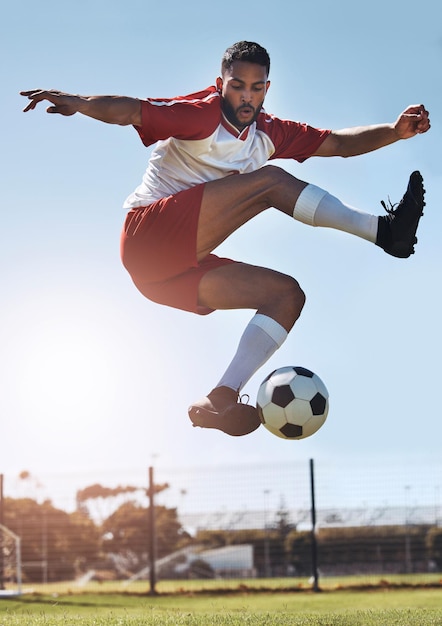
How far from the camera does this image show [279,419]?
500cm

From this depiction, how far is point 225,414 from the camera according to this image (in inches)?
189

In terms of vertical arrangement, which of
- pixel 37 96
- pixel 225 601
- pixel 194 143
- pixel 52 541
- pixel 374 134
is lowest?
pixel 225 601

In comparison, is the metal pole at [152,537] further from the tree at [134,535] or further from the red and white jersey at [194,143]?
the red and white jersey at [194,143]

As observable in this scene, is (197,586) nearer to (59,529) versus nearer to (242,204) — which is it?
(59,529)

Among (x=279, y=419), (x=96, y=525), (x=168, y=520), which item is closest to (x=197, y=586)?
(x=168, y=520)

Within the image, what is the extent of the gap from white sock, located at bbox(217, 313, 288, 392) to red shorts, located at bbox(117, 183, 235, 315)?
384 millimetres

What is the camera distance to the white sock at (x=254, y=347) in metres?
5.11

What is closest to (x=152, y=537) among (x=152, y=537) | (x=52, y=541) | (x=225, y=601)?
(x=152, y=537)

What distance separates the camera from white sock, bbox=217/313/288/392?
511 centimetres

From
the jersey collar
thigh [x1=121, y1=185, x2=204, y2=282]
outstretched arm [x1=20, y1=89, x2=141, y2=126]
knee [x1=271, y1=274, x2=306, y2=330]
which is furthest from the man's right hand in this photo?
knee [x1=271, y1=274, x2=306, y2=330]

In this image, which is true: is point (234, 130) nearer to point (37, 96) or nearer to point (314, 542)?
point (37, 96)

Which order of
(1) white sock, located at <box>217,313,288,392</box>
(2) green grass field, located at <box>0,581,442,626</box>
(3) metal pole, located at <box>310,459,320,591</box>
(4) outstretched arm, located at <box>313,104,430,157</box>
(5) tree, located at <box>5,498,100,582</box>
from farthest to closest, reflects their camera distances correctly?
(5) tree, located at <box>5,498,100,582</box>
(3) metal pole, located at <box>310,459,320,591</box>
(2) green grass field, located at <box>0,581,442,626</box>
(4) outstretched arm, located at <box>313,104,430,157</box>
(1) white sock, located at <box>217,313,288,392</box>

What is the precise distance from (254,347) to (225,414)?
535 mm

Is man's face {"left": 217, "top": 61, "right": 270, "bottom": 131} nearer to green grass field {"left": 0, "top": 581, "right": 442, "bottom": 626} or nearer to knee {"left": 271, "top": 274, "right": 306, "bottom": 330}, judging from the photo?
knee {"left": 271, "top": 274, "right": 306, "bottom": 330}
